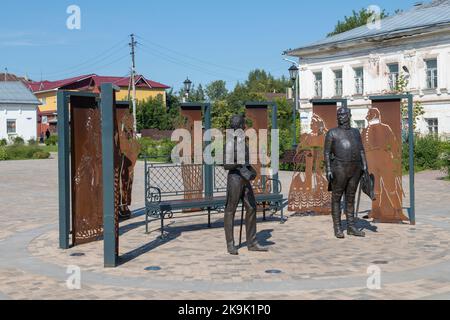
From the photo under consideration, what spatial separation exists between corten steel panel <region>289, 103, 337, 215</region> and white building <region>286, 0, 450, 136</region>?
18.9m

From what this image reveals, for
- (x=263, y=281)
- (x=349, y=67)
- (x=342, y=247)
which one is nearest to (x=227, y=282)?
(x=263, y=281)

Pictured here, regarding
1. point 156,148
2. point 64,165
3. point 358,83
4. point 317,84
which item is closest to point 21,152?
point 156,148

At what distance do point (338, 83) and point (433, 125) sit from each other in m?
7.19

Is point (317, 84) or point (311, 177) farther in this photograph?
point (317, 84)

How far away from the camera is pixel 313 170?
1176 cm

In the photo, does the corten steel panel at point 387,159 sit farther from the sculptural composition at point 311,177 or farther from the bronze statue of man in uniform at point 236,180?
the bronze statue of man in uniform at point 236,180

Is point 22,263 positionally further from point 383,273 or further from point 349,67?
point 349,67

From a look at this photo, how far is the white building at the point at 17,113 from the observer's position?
5462 cm

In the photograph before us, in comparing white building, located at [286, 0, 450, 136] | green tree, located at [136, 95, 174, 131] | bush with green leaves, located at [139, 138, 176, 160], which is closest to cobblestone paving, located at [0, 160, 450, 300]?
bush with green leaves, located at [139, 138, 176, 160]

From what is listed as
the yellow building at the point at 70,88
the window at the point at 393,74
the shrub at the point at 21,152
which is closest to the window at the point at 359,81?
the window at the point at 393,74

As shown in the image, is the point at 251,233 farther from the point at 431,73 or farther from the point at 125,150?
the point at 431,73

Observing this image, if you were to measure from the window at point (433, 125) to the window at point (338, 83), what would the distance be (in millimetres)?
6366
